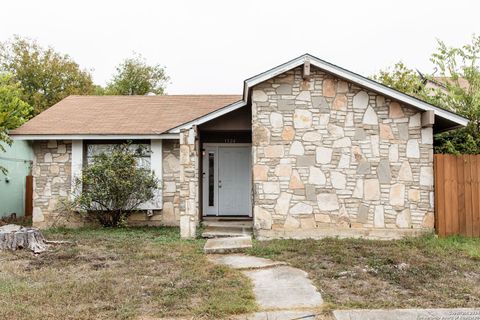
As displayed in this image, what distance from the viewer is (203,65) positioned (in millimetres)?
37438

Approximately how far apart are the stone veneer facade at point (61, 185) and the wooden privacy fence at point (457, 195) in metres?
6.59

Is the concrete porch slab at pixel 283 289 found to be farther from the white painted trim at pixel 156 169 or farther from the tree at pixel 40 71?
the tree at pixel 40 71

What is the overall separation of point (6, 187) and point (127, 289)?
11068 millimetres

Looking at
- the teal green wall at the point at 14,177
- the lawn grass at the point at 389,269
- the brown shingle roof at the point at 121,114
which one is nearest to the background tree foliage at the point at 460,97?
the lawn grass at the point at 389,269

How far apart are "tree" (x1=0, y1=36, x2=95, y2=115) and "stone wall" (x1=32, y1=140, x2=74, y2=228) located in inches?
595

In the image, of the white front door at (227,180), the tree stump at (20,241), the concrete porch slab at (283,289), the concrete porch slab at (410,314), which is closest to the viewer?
the concrete porch slab at (410,314)

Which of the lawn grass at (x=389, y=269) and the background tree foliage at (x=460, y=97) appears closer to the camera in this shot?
the lawn grass at (x=389, y=269)

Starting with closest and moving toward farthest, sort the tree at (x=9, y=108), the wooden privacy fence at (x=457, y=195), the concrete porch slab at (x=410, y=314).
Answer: the concrete porch slab at (x=410, y=314), the wooden privacy fence at (x=457, y=195), the tree at (x=9, y=108)

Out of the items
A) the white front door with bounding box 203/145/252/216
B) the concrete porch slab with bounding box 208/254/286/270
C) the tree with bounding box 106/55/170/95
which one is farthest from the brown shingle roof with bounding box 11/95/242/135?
the tree with bounding box 106/55/170/95

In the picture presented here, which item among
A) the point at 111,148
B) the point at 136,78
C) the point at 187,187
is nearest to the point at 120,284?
the point at 187,187

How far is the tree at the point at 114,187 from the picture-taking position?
10820mm

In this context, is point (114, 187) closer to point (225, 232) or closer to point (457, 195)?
point (225, 232)


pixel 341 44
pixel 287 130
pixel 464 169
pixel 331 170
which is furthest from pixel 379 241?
pixel 341 44

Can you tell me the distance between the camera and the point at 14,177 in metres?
14.8
